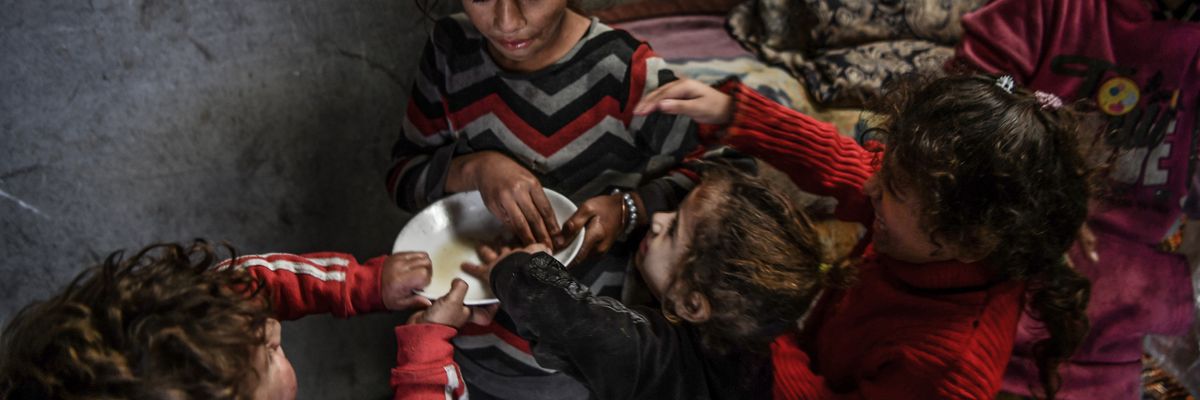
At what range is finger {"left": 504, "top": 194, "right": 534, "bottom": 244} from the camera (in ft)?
3.92

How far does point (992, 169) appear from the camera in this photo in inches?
41.7

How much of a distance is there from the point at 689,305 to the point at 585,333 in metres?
0.21

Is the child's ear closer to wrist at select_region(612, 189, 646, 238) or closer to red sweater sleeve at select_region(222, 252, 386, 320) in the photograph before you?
wrist at select_region(612, 189, 646, 238)

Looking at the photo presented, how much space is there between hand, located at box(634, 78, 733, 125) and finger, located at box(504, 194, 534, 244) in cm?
23

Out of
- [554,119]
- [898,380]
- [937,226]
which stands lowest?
[898,380]

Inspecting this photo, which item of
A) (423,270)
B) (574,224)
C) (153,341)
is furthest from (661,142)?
(153,341)

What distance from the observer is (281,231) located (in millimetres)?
1630

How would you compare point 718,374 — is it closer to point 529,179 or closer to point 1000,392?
point 529,179

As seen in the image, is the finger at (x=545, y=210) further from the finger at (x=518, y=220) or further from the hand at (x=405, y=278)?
the hand at (x=405, y=278)

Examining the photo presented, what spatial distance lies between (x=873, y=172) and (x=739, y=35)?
2.51ft

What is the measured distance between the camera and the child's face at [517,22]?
1.13 meters

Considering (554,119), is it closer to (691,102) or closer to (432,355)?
(691,102)

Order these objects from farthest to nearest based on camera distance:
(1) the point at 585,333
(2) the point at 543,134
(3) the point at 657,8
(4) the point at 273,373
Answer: (3) the point at 657,8 → (2) the point at 543,134 → (1) the point at 585,333 → (4) the point at 273,373

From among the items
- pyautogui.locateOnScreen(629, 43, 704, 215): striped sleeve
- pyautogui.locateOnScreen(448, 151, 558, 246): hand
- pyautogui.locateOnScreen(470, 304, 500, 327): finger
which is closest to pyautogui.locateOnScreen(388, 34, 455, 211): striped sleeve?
pyautogui.locateOnScreen(448, 151, 558, 246): hand
